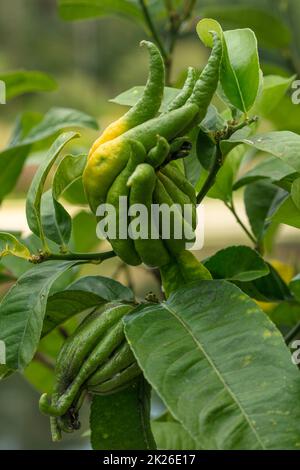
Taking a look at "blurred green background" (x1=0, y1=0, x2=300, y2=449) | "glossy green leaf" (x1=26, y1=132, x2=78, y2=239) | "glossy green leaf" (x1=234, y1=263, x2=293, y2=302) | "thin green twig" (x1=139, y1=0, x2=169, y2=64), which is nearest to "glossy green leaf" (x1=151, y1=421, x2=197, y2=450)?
"glossy green leaf" (x1=234, y1=263, x2=293, y2=302)

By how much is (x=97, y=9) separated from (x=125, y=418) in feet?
2.29

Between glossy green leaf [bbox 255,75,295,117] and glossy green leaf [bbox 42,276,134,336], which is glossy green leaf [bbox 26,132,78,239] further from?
glossy green leaf [bbox 255,75,295,117]

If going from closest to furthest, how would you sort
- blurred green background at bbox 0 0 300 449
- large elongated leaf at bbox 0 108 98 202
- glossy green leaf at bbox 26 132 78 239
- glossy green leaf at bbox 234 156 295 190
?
glossy green leaf at bbox 26 132 78 239 → glossy green leaf at bbox 234 156 295 190 → large elongated leaf at bbox 0 108 98 202 → blurred green background at bbox 0 0 300 449

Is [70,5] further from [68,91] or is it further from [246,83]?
[68,91]

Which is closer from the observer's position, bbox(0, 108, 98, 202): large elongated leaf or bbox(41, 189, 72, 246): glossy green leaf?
bbox(41, 189, 72, 246): glossy green leaf

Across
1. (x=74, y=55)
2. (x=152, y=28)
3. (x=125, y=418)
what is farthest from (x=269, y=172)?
(x=74, y=55)

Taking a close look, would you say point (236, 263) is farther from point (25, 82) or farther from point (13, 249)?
point (25, 82)

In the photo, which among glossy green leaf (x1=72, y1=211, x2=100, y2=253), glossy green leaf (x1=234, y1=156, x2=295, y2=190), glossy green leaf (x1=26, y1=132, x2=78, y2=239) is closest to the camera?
glossy green leaf (x1=26, y1=132, x2=78, y2=239)

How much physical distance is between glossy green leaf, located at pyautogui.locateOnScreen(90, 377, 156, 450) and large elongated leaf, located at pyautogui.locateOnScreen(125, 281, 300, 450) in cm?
7

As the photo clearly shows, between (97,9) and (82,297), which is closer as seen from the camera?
(82,297)

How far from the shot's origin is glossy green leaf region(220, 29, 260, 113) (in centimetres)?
57

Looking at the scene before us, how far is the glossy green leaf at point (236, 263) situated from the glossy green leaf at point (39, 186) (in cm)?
13

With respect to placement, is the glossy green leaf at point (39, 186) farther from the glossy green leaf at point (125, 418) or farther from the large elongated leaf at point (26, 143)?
the large elongated leaf at point (26, 143)

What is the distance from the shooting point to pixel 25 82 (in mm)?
A: 1018
